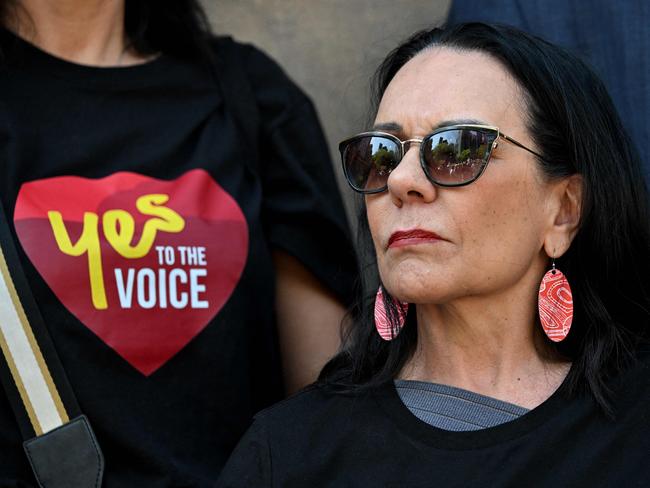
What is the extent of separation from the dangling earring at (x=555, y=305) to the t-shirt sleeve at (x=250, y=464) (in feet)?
1.92

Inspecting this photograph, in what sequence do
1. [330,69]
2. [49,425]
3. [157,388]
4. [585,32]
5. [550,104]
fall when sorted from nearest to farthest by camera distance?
[550,104]
[49,425]
[157,388]
[585,32]
[330,69]

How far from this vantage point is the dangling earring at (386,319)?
2576 millimetres

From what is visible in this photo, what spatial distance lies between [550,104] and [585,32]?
2.18 feet

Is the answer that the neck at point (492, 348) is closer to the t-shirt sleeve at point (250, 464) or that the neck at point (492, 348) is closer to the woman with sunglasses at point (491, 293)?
the woman with sunglasses at point (491, 293)

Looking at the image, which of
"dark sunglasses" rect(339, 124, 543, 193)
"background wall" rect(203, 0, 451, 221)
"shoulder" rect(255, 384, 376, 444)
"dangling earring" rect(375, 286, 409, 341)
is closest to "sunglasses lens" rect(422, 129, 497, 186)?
"dark sunglasses" rect(339, 124, 543, 193)

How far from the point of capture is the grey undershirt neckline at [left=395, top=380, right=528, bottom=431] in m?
2.36

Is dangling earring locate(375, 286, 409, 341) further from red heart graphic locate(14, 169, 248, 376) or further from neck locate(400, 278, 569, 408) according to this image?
red heart graphic locate(14, 169, 248, 376)

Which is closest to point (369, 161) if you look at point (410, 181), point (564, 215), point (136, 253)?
point (410, 181)

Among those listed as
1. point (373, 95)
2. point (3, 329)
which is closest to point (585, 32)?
point (373, 95)

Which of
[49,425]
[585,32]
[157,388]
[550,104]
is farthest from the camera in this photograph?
[585,32]

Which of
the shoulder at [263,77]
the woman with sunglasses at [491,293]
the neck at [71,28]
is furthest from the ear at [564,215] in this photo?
the neck at [71,28]

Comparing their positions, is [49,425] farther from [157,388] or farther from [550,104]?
[550,104]

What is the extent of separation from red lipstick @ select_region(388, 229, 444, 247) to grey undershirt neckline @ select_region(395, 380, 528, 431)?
0.29m

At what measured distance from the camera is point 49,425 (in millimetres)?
2607
